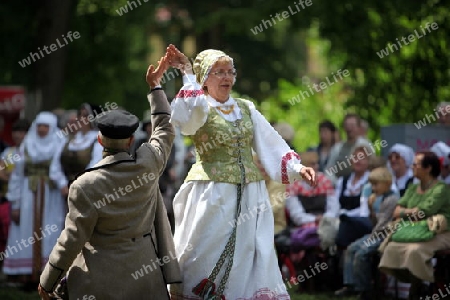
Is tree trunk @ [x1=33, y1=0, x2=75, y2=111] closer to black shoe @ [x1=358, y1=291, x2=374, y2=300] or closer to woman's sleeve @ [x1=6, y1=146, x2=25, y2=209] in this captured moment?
woman's sleeve @ [x1=6, y1=146, x2=25, y2=209]

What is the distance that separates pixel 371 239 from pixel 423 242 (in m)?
0.92

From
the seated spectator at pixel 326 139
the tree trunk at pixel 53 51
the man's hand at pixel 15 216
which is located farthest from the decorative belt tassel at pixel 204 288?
the tree trunk at pixel 53 51

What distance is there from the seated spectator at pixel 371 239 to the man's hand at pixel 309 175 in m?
3.08

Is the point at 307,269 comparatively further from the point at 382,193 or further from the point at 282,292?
the point at 282,292

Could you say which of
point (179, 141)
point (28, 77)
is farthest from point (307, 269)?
point (28, 77)

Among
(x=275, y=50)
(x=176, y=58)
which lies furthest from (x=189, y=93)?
(x=275, y=50)

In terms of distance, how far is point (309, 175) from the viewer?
285 inches

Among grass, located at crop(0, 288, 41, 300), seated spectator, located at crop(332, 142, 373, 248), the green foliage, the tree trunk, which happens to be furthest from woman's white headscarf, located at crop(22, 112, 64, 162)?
the tree trunk

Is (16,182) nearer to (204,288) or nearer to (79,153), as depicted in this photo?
(79,153)

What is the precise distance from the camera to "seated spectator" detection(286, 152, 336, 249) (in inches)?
439

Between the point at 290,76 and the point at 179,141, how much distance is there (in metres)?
13.1

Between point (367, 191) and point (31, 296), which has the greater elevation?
point (31, 296)

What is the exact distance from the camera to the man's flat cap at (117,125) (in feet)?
21.2

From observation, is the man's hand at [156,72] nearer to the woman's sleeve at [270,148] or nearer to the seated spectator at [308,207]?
the woman's sleeve at [270,148]
